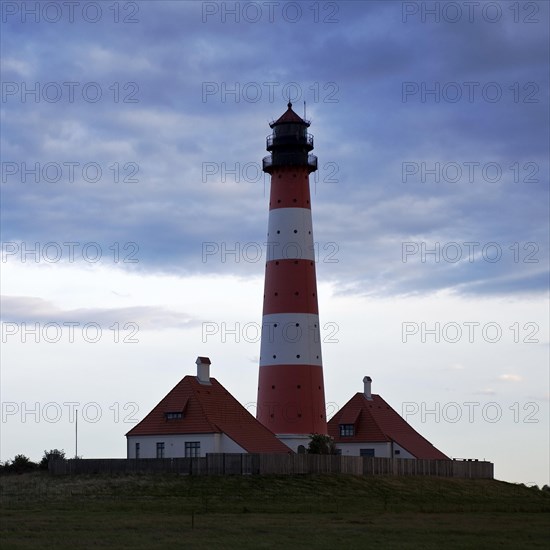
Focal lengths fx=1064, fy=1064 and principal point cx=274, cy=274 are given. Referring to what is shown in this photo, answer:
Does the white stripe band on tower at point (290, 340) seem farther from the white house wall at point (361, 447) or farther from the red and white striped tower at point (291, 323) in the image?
the white house wall at point (361, 447)

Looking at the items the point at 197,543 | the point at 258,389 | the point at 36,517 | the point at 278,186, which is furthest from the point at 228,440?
the point at 197,543

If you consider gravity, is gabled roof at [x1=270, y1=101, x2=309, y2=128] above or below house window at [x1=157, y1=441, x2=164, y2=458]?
above

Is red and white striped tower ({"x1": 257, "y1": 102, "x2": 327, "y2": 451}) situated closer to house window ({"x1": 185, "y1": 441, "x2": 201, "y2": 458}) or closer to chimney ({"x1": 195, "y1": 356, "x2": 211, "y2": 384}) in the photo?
chimney ({"x1": 195, "y1": 356, "x2": 211, "y2": 384})

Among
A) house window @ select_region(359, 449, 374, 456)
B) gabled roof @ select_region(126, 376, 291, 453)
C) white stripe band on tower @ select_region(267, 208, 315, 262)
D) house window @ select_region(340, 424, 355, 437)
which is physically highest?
white stripe band on tower @ select_region(267, 208, 315, 262)

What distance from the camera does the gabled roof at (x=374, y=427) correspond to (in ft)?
252

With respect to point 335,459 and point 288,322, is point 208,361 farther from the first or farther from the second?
point 335,459

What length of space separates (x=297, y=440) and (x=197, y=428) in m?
6.96

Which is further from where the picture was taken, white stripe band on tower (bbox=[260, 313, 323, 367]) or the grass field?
white stripe band on tower (bbox=[260, 313, 323, 367])

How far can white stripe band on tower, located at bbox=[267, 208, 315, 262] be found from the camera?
2665 inches

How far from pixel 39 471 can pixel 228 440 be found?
12139 mm

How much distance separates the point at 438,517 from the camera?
147ft

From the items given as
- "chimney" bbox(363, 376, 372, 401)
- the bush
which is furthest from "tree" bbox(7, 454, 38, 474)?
"chimney" bbox(363, 376, 372, 401)

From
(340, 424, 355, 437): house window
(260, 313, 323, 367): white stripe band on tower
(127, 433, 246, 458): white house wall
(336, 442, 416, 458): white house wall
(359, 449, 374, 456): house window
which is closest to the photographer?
(127, 433, 246, 458): white house wall

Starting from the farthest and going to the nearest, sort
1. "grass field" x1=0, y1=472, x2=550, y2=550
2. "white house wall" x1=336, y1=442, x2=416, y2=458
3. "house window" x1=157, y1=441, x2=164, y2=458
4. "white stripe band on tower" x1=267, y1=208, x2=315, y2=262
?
"white house wall" x1=336, y1=442, x2=416, y2=458
"white stripe band on tower" x1=267, y1=208, x2=315, y2=262
"house window" x1=157, y1=441, x2=164, y2=458
"grass field" x1=0, y1=472, x2=550, y2=550
